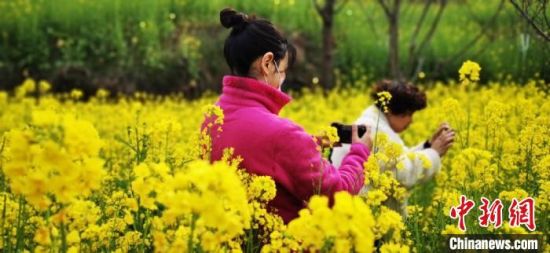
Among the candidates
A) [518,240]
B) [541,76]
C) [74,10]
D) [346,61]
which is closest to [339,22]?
[346,61]

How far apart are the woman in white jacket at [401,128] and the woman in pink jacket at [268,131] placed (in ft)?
2.88

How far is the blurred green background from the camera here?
1023 cm

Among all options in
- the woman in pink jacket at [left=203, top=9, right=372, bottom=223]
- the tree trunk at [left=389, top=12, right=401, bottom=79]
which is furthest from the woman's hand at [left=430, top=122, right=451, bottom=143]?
the tree trunk at [left=389, top=12, right=401, bottom=79]

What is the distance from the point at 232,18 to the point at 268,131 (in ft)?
1.61

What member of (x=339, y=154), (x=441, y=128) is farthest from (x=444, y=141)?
(x=339, y=154)

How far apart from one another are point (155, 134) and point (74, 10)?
812 cm

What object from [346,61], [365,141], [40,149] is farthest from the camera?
[346,61]

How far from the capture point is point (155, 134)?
3.33 m

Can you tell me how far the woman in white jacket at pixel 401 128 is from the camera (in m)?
3.89

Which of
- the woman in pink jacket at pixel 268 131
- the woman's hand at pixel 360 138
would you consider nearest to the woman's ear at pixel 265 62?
the woman in pink jacket at pixel 268 131

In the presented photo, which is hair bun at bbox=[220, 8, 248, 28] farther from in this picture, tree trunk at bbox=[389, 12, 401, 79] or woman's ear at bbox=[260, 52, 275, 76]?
tree trunk at bbox=[389, 12, 401, 79]

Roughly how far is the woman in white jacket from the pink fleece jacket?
2.99 feet

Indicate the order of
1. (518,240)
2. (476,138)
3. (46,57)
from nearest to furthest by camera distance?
(518,240) → (476,138) → (46,57)

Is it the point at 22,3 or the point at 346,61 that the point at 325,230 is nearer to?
the point at 346,61
